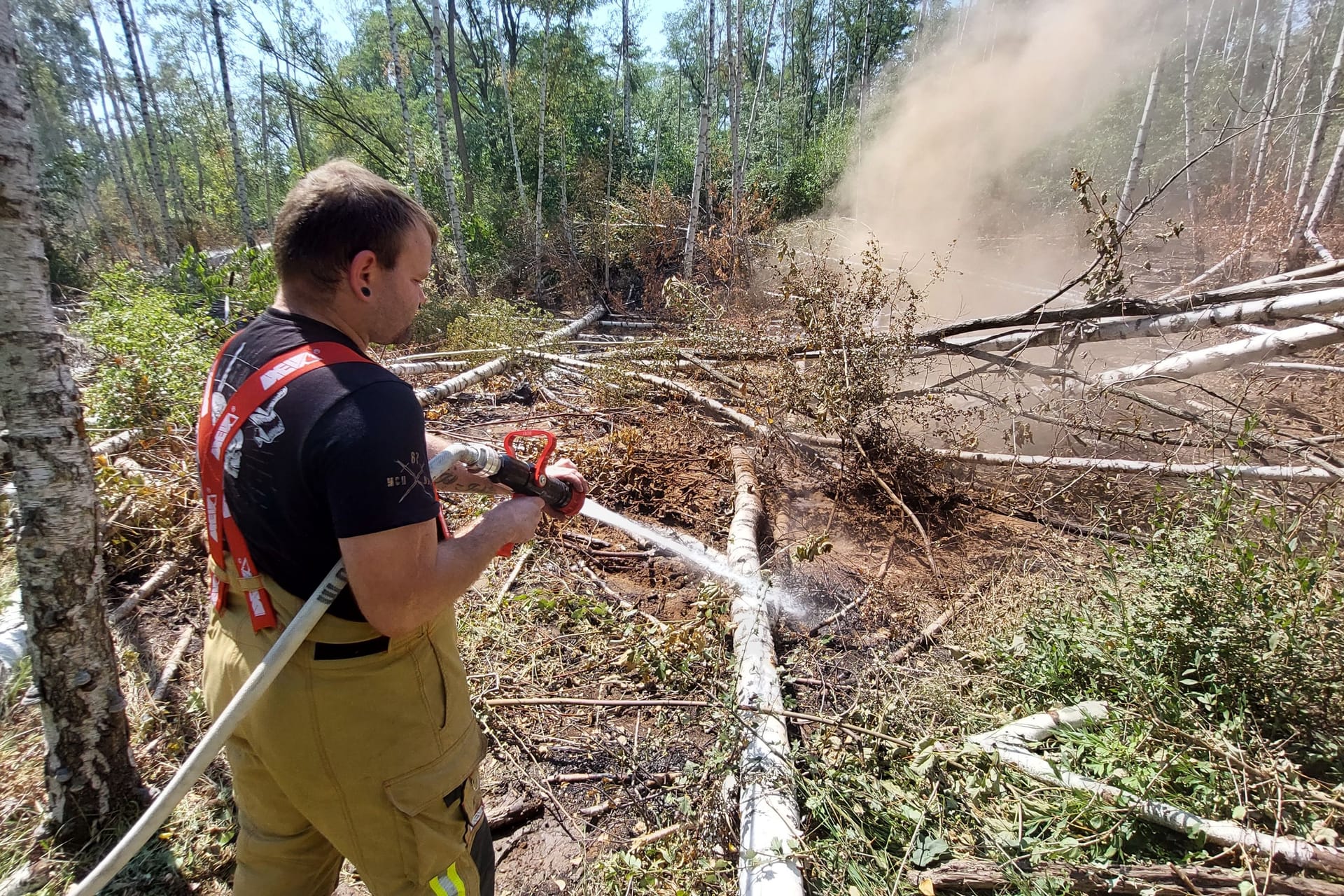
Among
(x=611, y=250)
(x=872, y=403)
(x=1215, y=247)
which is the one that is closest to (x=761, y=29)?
(x=611, y=250)

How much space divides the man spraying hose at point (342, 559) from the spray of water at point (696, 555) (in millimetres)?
2310

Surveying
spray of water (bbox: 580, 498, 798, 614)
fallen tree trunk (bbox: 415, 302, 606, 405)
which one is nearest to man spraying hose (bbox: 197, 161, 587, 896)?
spray of water (bbox: 580, 498, 798, 614)

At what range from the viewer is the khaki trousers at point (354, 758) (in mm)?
1348

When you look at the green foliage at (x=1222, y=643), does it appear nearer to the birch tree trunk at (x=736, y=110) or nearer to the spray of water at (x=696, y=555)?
the spray of water at (x=696, y=555)

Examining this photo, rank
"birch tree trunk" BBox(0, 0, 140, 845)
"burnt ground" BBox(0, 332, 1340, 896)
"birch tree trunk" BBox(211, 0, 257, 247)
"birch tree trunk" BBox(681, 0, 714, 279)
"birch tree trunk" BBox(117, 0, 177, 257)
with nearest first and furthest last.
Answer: "birch tree trunk" BBox(0, 0, 140, 845), "burnt ground" BBox(0, 332, 1340, 896), "birch tree trunk" BBox(681, 0, 714, 279), "birch tree trunk" BBox(211, 0, 257, 247), "birch tree trunk" BBox(117, 0, 177, 257)

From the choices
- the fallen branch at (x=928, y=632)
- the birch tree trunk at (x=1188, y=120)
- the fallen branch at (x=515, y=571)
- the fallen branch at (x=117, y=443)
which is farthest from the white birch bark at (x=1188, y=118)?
the fallen branch at (x=117, y=443)

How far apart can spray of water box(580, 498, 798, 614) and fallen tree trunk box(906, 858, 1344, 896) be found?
1.61 metres

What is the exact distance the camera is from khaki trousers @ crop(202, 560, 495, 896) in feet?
4.42

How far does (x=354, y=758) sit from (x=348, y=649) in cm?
26

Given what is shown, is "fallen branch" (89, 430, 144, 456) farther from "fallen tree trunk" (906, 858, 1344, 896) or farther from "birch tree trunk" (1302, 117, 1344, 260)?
"birch tree trunk" (1302, 117, 1344, 260)

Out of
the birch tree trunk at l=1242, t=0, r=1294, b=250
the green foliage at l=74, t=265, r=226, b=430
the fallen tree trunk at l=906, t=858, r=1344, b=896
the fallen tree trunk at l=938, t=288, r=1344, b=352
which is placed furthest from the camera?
the birch tree trunk at l=1242, t=0, r=1294, b=250

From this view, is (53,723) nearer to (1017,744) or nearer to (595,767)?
(595,767)

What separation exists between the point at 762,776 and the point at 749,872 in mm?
366

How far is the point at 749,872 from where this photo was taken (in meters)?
2.06
